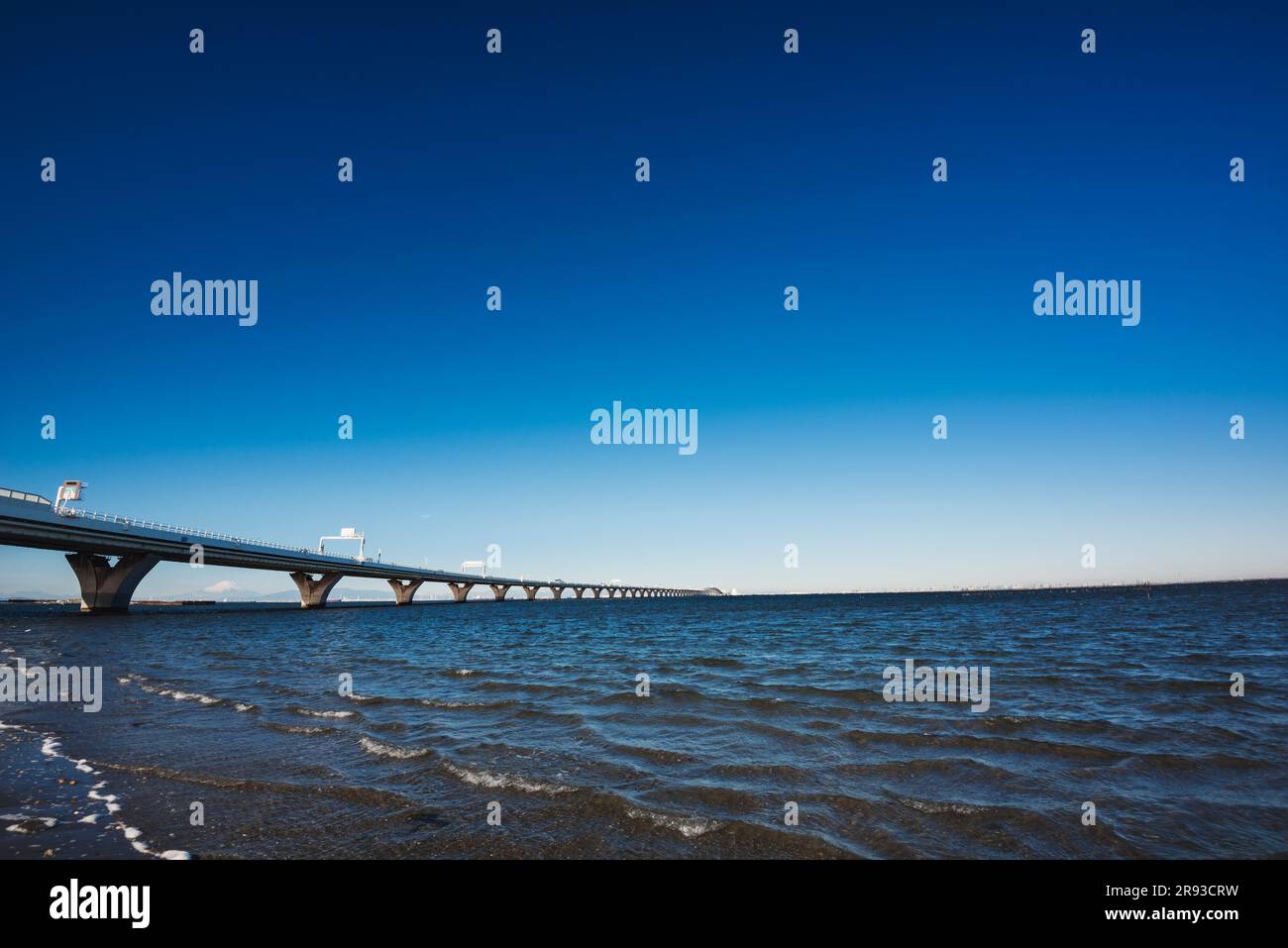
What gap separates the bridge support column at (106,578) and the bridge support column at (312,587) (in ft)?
106

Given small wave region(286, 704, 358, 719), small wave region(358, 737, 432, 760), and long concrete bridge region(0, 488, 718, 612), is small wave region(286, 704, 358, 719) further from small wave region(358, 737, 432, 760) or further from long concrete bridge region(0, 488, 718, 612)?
long concrete bridge region(0, 488, 718, 612)

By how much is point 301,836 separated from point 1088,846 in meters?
Answer: 8.53

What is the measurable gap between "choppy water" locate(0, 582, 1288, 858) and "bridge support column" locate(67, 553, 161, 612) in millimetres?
54707

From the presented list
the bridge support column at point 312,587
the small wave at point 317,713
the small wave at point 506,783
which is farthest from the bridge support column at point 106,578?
the small wave at point 506,783

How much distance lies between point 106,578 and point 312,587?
36.3m

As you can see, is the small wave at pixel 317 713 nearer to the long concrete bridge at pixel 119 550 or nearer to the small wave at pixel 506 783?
the small wave at pixel 506 783

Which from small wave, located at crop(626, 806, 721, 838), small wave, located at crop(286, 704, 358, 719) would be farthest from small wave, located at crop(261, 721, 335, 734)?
small wave, located at crop(626, 806, 721, 838)

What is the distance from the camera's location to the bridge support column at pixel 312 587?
94438 mm

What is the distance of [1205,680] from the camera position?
1659 centimetres

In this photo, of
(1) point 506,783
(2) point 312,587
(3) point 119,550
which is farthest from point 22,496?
(1) point 506,783
